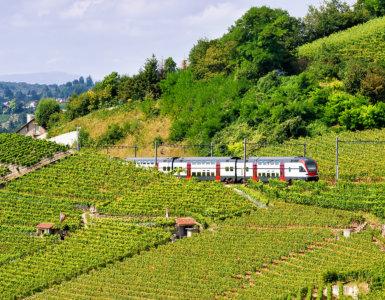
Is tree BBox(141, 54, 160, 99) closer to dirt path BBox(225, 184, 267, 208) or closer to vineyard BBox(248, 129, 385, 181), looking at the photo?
vineyard BBox(248, 129, 385, 181)

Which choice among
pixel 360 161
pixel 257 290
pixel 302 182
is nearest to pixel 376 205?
pixel 302 182

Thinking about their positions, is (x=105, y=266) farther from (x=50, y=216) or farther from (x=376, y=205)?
(x=376, y=205)

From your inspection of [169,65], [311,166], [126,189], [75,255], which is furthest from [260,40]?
[75,255]

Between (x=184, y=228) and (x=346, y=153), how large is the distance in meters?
19.5

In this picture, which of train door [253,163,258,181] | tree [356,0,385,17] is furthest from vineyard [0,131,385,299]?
tree [356,0,385,17]

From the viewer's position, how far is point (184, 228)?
1694 inches

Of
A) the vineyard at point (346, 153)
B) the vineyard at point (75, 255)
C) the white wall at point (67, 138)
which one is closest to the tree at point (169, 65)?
the white wall at point (67, 138)

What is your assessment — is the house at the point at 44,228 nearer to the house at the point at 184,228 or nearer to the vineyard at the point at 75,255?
the vineyard at the point at 75,255

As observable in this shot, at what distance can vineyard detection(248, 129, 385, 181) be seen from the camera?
162 feet

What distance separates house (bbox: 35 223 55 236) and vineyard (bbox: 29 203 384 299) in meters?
9.51

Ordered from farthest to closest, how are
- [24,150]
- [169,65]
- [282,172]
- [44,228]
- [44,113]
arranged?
[44,113]
[169,65]
[24,150]
[282,172]
[44,228]

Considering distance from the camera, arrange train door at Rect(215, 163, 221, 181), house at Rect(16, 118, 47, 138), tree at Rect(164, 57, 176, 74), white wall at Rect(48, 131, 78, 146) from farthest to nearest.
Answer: house at Rect(16, 118, 47, 138), tree at Rect(164, 57, 176, 74), white wall at Rect(48, 131, 78, 146), train door at Rect(215, 163, 221, 181)

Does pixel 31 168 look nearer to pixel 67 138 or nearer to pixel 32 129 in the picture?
pixel 67 138

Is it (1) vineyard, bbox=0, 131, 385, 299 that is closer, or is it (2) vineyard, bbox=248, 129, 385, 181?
(1) vineyard, bbox=0, 131, 385, 299
